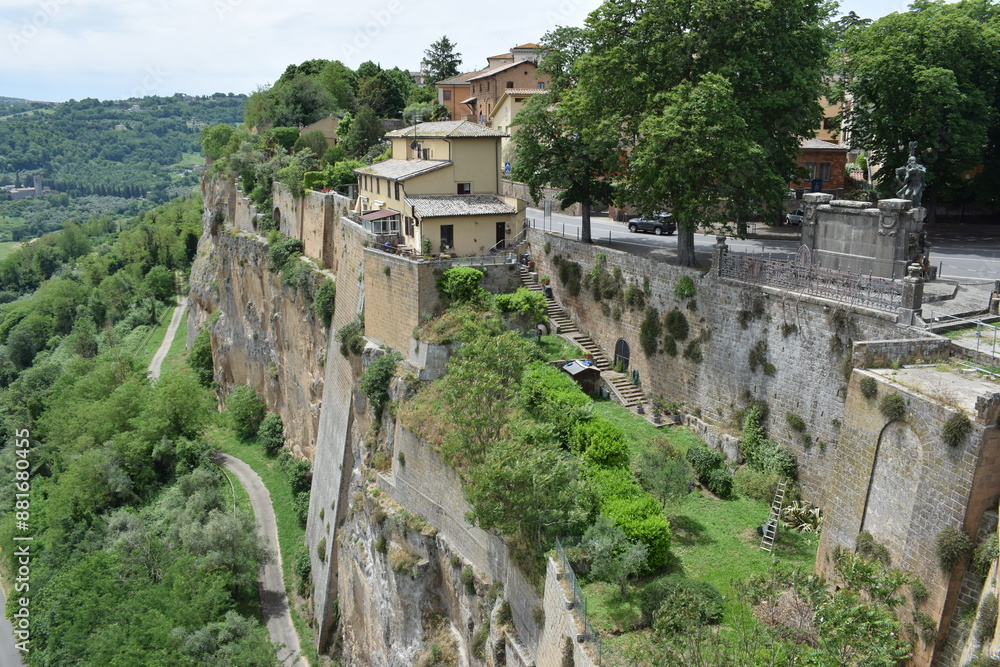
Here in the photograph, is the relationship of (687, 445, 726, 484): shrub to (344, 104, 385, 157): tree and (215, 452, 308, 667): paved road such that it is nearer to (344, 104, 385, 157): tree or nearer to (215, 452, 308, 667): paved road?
(215, 452, 308, 667): paved road

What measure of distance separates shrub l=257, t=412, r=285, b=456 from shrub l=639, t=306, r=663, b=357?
27258 mm

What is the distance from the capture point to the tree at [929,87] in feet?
98.6

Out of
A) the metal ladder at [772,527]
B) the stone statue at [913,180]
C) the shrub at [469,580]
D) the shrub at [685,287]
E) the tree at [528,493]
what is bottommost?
the shrub at [469,580]

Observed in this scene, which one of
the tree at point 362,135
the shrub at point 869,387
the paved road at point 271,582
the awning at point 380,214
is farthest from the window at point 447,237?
the tree at point 362,135

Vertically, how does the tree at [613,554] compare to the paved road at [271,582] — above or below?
above

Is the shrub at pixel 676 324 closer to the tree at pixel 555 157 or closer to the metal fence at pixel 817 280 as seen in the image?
the metal fence at pixel 817 280

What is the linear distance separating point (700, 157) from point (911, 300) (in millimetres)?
7379

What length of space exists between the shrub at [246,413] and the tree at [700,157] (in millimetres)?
33418

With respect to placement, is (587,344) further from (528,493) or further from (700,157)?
(528,493)

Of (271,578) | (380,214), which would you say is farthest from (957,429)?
(271,578)

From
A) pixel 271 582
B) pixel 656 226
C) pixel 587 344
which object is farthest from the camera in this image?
pixel 656 226

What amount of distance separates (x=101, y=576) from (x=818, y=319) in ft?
97.6

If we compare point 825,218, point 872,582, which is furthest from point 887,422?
point 825,218

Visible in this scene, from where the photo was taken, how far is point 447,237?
105 feet
